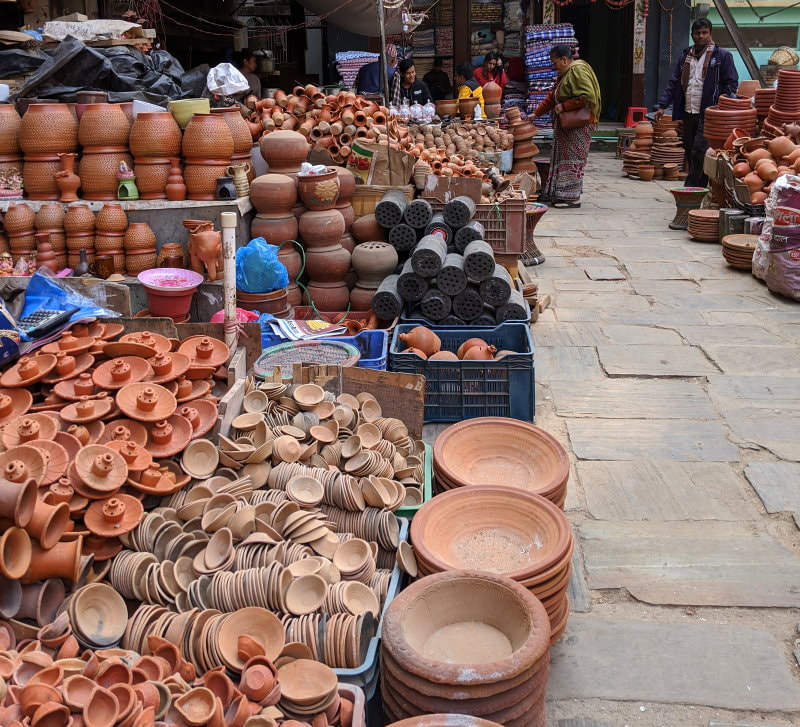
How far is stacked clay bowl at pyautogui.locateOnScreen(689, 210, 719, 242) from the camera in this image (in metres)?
8.27

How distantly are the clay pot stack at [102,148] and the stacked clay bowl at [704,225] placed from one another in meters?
5.89

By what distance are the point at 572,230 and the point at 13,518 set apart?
314 inches

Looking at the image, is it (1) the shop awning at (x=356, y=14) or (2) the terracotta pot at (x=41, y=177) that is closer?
(2) the terracotta pot at (x=41, y=177)

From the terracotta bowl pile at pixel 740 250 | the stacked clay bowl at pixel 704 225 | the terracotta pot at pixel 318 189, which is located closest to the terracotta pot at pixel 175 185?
the terracotta pot at pixel 318 189

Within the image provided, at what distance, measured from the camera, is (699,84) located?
10.1 metres

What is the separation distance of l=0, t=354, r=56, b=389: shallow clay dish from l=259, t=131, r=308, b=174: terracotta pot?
2490 mm

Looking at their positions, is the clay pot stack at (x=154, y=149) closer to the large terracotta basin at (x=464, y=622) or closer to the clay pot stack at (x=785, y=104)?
the large terracotta basin at (x=464, y=622)

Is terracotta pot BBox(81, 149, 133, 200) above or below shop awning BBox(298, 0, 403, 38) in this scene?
below

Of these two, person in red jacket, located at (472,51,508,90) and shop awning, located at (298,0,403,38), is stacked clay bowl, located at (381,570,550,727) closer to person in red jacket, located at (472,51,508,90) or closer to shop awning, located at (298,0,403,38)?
shop awning, located at (298,0,403,38)

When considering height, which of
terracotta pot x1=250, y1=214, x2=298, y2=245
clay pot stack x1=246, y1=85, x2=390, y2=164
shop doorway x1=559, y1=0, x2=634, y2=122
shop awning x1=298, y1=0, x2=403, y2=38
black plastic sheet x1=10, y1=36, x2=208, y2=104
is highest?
shop doorway x1=559, y1=0, x2=634, y2=122

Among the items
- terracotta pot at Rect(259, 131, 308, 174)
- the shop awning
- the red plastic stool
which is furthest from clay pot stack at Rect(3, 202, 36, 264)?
the red plastic stool

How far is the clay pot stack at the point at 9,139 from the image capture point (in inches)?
187

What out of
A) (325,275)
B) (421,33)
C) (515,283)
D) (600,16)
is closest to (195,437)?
(325,275)

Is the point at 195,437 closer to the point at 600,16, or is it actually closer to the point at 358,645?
the point at 358,645
